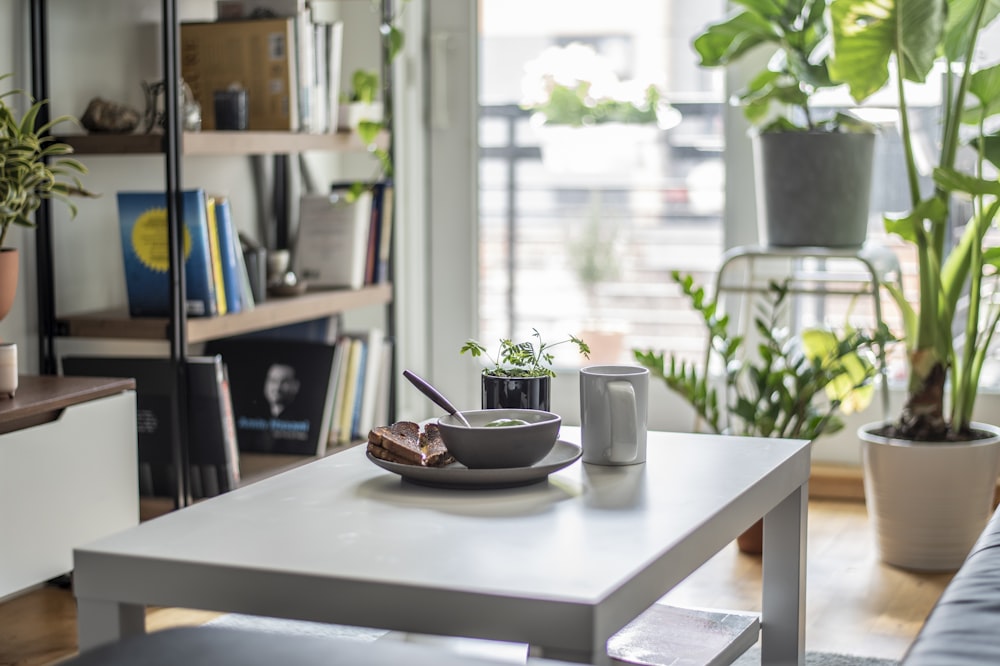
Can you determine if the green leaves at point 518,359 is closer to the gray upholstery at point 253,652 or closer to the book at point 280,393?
the gray upholstery at point 253,652

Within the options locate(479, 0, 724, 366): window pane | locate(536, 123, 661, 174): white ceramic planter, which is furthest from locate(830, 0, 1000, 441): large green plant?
locate(536, 123, 661, 174): white ceramic planter

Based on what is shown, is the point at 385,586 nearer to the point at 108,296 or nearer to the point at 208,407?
the point at 208,407

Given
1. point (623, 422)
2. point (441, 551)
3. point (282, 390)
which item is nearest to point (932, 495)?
point (623, 422)

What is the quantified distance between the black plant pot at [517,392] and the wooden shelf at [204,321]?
1.06 metres

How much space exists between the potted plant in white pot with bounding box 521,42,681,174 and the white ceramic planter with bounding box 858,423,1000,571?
50.1 inches

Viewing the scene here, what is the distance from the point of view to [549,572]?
1164mm

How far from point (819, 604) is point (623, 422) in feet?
→ 3.69

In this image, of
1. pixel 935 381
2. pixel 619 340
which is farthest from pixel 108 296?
pixel 935 381

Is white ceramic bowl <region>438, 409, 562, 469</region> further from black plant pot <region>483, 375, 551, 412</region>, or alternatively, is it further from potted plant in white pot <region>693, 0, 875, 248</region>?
potted plant in white pot <region>693, 0, 875, 248</region>

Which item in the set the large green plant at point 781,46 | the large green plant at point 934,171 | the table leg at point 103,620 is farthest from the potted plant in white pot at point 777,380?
the table leg at point 103,620

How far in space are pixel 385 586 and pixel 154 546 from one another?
27 cm

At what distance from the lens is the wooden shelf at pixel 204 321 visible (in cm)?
254

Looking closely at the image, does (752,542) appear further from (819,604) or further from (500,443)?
(500,443)

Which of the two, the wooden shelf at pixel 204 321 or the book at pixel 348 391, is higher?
the wooden shelf at pixel 204 321
